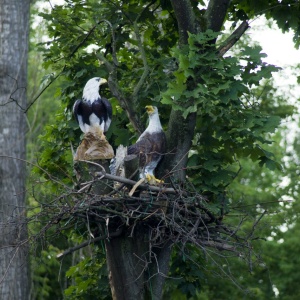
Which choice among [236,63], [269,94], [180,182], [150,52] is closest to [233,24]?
[150,52]

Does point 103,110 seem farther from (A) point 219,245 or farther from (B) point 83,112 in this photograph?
(A) point 219,245

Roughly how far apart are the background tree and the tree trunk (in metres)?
0.41

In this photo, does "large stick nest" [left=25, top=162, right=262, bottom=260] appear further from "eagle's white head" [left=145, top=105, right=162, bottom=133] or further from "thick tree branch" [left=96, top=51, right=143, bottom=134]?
"thick tree branch" [left=96, top=51, right=143, bottom=134]

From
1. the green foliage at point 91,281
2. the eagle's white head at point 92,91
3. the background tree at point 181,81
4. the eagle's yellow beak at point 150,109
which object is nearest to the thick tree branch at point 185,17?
the background tree at point 181,81

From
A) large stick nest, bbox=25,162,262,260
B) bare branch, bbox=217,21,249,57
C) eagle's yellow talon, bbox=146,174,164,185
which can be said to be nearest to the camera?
large stick nest, bbox=25,162,262,260

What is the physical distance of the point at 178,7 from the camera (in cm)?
1170

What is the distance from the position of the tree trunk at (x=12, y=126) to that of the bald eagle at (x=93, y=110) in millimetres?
1660

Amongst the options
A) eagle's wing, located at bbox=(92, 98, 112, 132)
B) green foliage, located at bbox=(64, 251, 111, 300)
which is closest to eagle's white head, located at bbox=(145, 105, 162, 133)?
eagle's wing, located at bbox=(92, 98, 112, 132)

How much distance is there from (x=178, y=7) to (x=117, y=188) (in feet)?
9.15

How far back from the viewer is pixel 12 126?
1276cm

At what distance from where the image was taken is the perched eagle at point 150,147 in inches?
425

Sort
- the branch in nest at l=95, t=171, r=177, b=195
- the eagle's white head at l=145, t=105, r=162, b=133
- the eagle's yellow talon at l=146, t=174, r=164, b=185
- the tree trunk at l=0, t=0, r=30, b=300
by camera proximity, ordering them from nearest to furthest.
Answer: the branch in nest at l=95, t=171, r=177, b=195, the eagle's yellow talon at l=146, t=174, r=164, b=185, the eagle's white head at l=145, t=105, r=162, b=133, the tree trunk at l=0, t=0, r=30, b=300

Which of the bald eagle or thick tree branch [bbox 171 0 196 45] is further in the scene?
thick tree branch [bbox 171 0 196 45]

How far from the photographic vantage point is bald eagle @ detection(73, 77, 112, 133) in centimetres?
1081
